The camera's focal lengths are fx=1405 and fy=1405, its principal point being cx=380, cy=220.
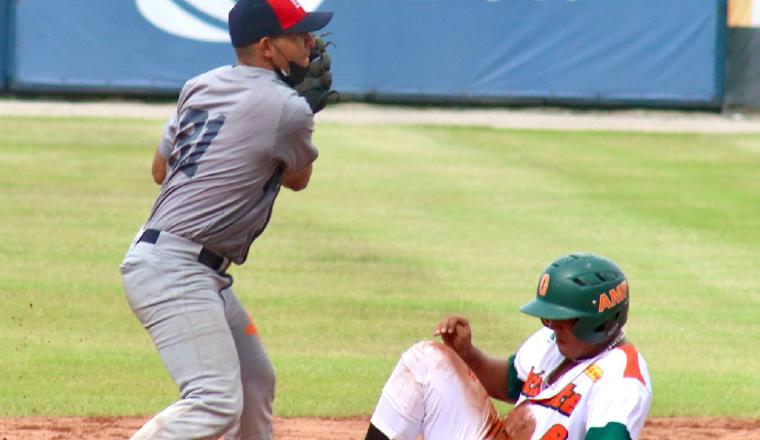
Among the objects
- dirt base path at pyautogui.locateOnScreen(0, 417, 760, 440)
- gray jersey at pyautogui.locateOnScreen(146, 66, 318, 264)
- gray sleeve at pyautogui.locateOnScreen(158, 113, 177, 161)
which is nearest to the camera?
gray jersey at pyautogui.locateOnScreen(146, 66, 318, 264)

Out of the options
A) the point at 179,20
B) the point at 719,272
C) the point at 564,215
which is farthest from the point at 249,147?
the point at 179,20

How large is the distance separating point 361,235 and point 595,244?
2.01 metres

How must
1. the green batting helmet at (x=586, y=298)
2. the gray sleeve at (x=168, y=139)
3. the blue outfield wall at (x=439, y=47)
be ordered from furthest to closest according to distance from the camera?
the blue outfield wall at (x=439, y=47) < the gray sleeve at (x=168, y=139) < the green batting helmet at (x=586, y=298)

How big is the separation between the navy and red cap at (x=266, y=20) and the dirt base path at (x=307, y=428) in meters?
2.65

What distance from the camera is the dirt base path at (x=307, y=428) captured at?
6.92 meters

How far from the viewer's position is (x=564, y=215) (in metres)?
13.1

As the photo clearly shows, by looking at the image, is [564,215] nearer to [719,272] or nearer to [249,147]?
[719,272]

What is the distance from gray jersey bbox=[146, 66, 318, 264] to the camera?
15.8 ft

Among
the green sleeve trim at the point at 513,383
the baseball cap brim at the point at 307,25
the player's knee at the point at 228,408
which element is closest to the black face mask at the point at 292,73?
the baseball cap brim at the point at 307,25

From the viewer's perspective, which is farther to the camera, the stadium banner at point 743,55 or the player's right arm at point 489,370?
the stadium banner at point 743,55

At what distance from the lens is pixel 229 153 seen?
4801mm

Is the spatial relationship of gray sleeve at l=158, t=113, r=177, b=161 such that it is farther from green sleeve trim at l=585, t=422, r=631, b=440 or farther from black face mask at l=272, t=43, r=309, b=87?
green sleeve trim at l=585, t=422, r=631, b=440

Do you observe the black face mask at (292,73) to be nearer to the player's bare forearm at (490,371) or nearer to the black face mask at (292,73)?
the black face mask at (292,73)

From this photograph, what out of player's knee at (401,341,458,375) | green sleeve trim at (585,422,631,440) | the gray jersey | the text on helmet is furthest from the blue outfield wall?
green sleeve trim at (585,422,631,440)
